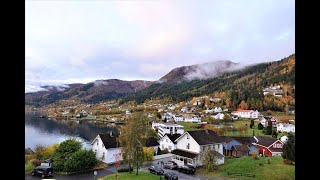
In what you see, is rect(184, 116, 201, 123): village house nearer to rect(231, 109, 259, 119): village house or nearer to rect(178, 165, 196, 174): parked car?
rect(231, 109, 259, 119): village house

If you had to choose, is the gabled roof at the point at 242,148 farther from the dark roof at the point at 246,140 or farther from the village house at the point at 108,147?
the village house at the point at 108,147

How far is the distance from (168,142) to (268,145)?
278 centimetres

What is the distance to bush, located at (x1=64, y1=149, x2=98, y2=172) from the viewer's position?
684 centimetres

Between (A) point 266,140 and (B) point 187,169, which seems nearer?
(B) point 187,169

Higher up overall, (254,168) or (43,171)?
(43,171)

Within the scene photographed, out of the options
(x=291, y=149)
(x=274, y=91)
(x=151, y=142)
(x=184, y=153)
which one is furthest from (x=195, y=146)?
(x=291, y=149)

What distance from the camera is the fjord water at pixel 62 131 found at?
754 cm

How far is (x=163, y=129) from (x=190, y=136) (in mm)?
1077

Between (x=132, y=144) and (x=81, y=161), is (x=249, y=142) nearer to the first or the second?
(x=132, y=144)

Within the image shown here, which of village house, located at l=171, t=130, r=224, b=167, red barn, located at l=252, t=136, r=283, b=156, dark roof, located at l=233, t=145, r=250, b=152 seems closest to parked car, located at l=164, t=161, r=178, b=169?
village house, located at l=171, t=130, r=224, b=167

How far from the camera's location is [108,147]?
7590 millimetres

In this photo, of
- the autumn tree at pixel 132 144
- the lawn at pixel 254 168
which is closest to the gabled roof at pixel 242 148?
the lawn at pixel 254 168

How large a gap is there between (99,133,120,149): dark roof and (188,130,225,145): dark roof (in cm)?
211
